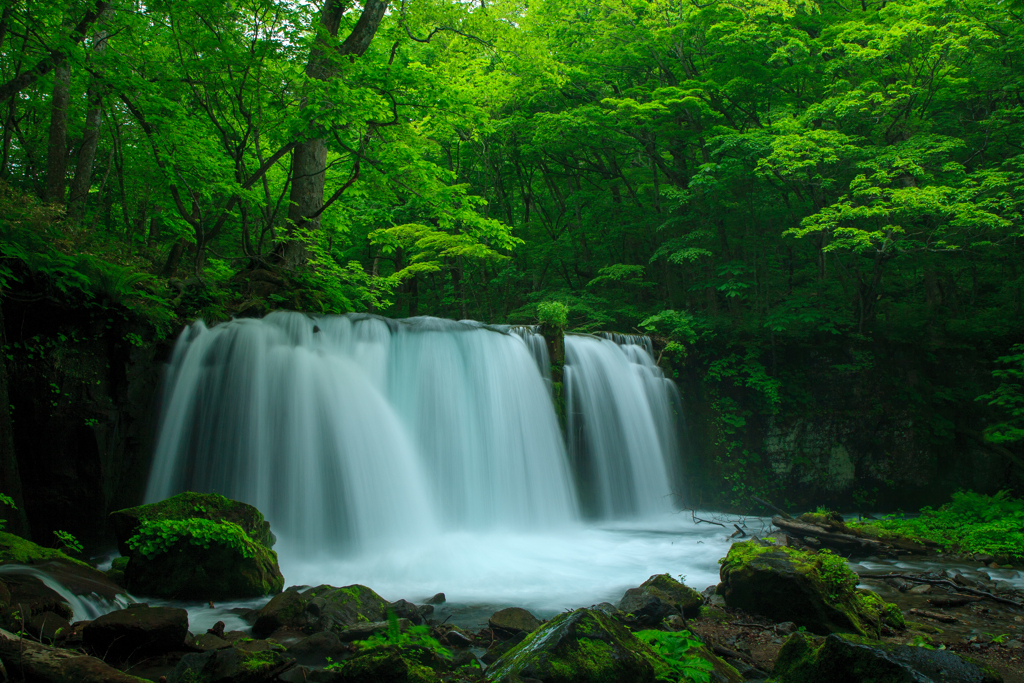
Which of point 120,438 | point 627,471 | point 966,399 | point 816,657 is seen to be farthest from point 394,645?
point 966,399

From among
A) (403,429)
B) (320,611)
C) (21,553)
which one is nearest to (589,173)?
(403,429)

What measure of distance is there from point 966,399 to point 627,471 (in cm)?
833

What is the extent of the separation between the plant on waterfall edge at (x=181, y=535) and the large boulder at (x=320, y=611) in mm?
896

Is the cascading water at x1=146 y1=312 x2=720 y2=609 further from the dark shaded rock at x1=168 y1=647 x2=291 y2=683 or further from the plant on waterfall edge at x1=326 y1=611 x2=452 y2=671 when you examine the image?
the dark shaded rock at x1=168 y1=647 x2=291 y2=683

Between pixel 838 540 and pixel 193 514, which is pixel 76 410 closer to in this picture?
pixel 193 514

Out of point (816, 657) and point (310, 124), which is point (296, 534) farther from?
point (816, 657)

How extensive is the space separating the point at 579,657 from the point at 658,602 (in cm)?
231

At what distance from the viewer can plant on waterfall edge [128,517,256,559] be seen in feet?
17.4

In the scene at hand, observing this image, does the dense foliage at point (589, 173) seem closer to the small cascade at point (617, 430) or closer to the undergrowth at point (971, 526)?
the small cascade at point (617, 430)

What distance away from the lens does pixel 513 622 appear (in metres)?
4.83

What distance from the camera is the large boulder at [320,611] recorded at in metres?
4.54

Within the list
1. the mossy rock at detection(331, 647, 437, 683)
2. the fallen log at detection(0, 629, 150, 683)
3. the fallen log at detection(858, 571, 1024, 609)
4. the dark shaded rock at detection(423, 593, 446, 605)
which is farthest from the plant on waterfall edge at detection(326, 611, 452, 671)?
the fallen log at detection(858, 571, 1024, 609)

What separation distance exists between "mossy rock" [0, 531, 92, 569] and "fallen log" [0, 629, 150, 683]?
2.21m

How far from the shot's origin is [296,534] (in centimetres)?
758
